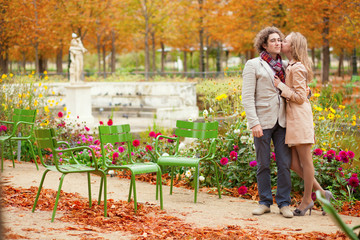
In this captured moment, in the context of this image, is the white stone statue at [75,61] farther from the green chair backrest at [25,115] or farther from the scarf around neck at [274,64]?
the scarf around neck at [274,64]

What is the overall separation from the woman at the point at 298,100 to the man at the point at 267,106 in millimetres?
93

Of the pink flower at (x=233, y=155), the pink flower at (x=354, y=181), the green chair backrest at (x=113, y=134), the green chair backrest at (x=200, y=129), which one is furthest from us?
the pink flower at (x=233, y=155)

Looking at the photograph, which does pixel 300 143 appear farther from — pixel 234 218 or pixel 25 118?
pixel 25 118

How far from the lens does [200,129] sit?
6.23m

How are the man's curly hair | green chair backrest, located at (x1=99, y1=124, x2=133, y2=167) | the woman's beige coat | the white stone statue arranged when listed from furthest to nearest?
the white stone statue → green chair backrest, located at (x1=99, y1=124, x2=133, y2=167) → the man's curly hair → the woman's beige coat

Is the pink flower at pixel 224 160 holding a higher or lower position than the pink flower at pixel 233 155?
Answer: lower

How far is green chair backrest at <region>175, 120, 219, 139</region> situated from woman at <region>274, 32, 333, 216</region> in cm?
135

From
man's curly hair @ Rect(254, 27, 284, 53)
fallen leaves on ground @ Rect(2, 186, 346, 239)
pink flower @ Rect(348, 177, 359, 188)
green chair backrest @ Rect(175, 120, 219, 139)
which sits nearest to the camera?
fallen leaves on ground @ Rect(2, 186, 346, 239)

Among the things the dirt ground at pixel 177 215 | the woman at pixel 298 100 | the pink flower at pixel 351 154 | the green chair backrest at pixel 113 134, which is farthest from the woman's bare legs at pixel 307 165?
the green chair backrest at pixel 113 134

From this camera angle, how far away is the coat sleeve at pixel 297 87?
4898 millimetres

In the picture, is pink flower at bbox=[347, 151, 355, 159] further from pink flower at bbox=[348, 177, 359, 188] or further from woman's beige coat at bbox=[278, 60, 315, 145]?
woman's beige coat at bbox=[278, 60, 315, 145]

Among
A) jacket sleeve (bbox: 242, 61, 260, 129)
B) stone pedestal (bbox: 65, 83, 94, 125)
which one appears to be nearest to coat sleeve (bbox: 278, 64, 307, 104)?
jacket sleeve (bbox: 242, 61, 260, 129)

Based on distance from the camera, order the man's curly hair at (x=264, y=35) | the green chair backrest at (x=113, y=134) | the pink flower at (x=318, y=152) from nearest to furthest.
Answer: the man's curly hair at (x=264, y=35) < the green chair backrest at (x=113, y=134) < the pink flower at (x=318, y=152)

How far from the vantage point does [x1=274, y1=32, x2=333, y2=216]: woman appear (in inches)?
193
